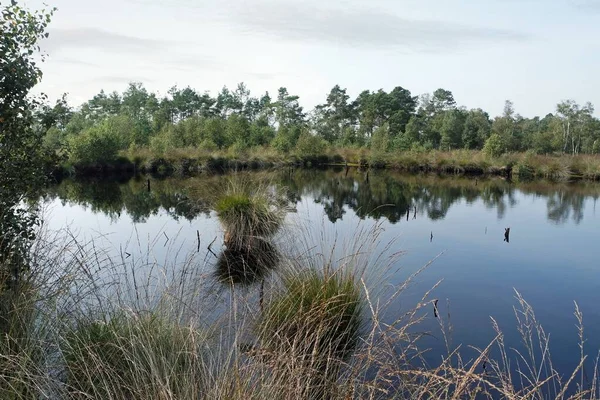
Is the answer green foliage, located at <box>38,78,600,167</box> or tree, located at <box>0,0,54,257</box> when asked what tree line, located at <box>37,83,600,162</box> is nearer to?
green foliage, located at <box>38,78,600,167</box>

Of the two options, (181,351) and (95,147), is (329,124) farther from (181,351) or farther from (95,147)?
(181,351)

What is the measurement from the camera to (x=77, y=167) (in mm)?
27750

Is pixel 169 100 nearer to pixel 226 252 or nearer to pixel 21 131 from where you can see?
pixel 226 252

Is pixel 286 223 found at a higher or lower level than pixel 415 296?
higher

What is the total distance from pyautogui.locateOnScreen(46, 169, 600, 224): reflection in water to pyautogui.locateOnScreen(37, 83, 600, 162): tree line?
10.7 meters

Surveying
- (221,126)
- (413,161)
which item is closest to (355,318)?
(413,161)

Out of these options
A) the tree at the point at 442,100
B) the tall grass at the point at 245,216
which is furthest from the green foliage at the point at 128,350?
the tree at the point at 442,100

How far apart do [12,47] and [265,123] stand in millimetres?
57004

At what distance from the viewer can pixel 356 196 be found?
796 inches

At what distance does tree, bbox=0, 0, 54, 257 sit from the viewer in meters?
3.60

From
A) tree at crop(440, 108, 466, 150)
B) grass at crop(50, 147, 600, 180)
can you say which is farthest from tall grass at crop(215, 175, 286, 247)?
tree at crop(440, 108, 466, 150)

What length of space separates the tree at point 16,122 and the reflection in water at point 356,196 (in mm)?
7021

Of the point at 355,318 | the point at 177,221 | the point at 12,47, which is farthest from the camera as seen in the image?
the point at 177,221

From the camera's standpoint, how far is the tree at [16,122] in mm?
3596
